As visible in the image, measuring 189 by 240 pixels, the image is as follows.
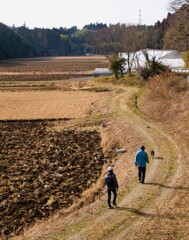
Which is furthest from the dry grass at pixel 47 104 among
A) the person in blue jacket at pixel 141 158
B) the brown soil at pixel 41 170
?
the person in blue jacket at pixel 141 158

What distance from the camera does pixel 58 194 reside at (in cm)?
1514

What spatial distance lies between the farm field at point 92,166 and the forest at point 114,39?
798 cm

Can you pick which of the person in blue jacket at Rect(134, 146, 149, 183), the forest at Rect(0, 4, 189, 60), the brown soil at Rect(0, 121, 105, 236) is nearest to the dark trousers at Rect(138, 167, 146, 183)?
the person in blue jacket at Rect(134, 146, 149, 183)

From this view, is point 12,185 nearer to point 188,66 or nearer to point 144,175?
point 144,175

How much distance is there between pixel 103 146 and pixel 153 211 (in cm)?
1040

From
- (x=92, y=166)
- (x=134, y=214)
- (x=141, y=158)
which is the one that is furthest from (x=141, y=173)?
(x=92, y=166)

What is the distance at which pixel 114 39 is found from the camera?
8244cm

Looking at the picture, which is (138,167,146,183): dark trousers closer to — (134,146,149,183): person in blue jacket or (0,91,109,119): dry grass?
(134,146,149,183): person in blue jacket

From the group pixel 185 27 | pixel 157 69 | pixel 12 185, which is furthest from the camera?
pixel 157 69

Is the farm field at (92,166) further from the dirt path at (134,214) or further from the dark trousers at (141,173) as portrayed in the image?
the dark trousers at (141,173)

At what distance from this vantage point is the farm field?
39.1 ft

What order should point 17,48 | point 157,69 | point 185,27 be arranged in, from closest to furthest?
1. point 185,27
2. point 157,69
3. point 17,48

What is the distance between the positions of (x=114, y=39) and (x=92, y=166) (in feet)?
219

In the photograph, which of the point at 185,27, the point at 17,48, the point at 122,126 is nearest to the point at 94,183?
the point at 122,126
